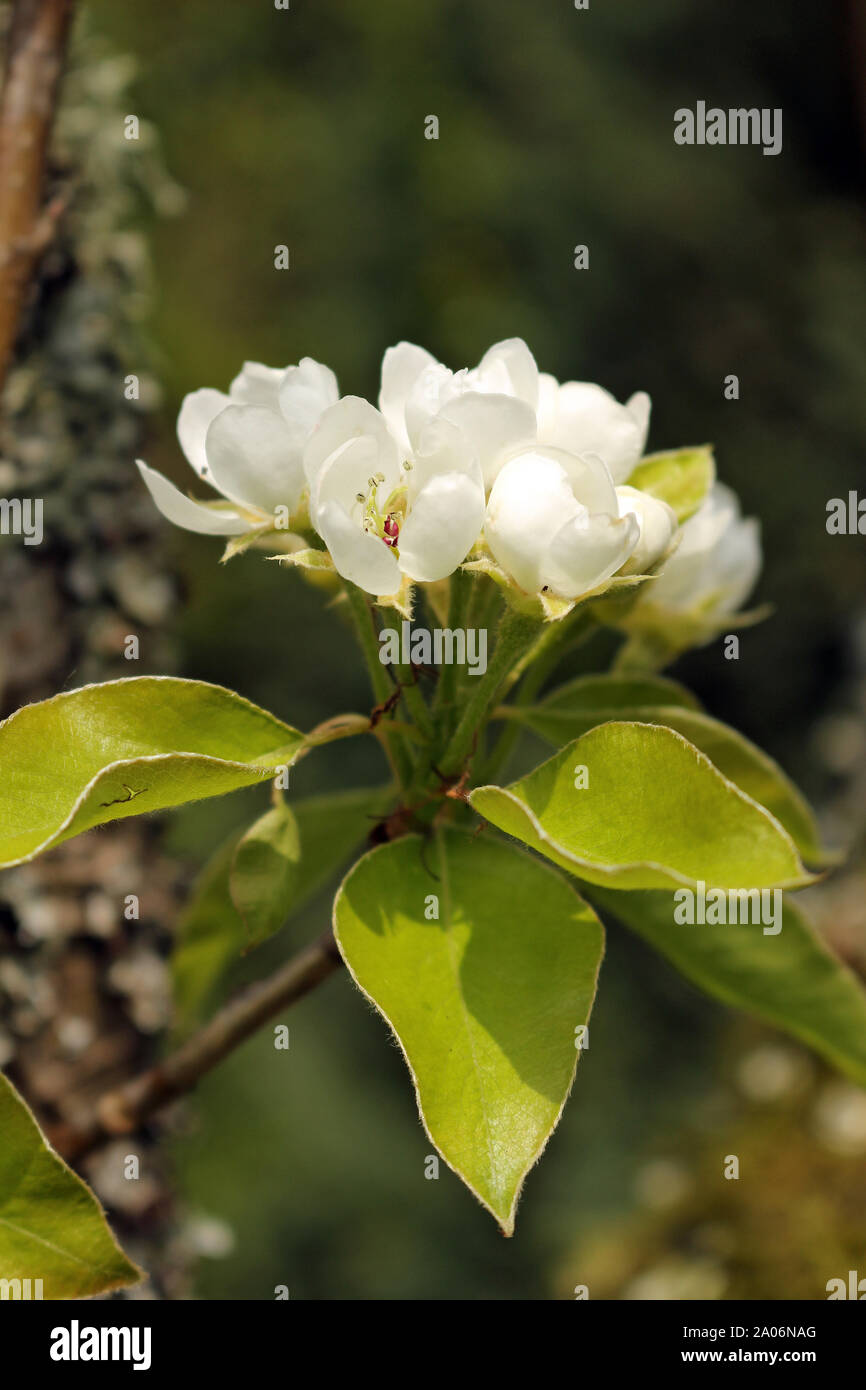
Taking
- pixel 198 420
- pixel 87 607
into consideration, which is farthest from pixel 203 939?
pixel 198 420

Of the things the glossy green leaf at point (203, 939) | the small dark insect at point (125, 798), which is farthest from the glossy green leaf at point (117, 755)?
the glossy green leaf at point (203, 939)

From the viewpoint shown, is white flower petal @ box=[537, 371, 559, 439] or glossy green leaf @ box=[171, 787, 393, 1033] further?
glossy green leaf @ box=[171, 787, 393, 1033]

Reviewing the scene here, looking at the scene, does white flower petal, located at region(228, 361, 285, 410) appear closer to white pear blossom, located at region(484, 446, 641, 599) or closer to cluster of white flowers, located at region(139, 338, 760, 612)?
cluster of white flowers, located at region(139, 338, 760, 612)

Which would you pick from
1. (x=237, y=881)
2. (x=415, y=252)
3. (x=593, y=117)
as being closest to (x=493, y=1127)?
(x=237, y=881)

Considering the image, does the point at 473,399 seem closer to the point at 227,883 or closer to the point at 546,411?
the point at 546,411

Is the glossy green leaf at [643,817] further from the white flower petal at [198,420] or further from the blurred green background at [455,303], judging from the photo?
the blurred green background at [455,303]

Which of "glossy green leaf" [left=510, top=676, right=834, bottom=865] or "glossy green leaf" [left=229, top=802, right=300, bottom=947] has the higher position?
"glossy green leaf" [left=510, top=676, right=834, bottom=865]

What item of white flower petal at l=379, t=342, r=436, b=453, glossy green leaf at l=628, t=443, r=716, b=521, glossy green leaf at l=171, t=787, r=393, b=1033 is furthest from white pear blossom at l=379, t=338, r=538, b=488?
glossy green leaf at l=171, t=787, r=393, b=1033

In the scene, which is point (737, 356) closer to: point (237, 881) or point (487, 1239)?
point (487, 1239)
